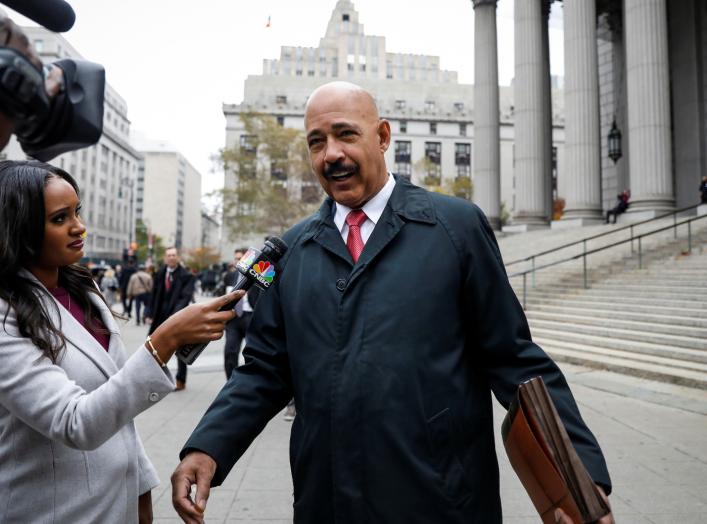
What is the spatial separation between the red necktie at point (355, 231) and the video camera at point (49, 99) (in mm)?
1120

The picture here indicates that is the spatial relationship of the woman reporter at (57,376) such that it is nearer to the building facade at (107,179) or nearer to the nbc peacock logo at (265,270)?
the nbc peacock logo at (265,270)

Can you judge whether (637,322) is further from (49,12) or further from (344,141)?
(49,12)

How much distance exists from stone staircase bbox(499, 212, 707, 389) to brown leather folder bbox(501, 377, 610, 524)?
7726mm

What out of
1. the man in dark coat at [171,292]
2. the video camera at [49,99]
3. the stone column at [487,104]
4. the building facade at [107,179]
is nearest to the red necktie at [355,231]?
the video camera at [49,99]

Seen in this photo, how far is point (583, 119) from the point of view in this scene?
862 inches

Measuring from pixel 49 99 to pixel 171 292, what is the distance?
21.3 feet

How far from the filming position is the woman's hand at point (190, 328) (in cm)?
163

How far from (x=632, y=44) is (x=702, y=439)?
18684 millimetres

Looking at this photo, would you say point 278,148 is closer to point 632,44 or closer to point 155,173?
point 632,44

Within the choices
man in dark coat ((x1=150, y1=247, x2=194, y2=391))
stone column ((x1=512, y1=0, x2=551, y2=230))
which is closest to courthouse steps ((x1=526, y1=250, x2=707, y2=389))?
man in dark coat ((x1=150, y1=247, x2=194, y2=391))

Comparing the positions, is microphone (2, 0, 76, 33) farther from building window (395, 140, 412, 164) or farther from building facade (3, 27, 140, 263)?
building window (395, 140, 412, 164)

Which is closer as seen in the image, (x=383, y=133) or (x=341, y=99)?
(x=341, y=99)

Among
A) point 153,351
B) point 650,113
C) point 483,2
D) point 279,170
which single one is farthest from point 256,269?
point 279,170

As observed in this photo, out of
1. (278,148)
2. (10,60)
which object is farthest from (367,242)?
(278,148)
